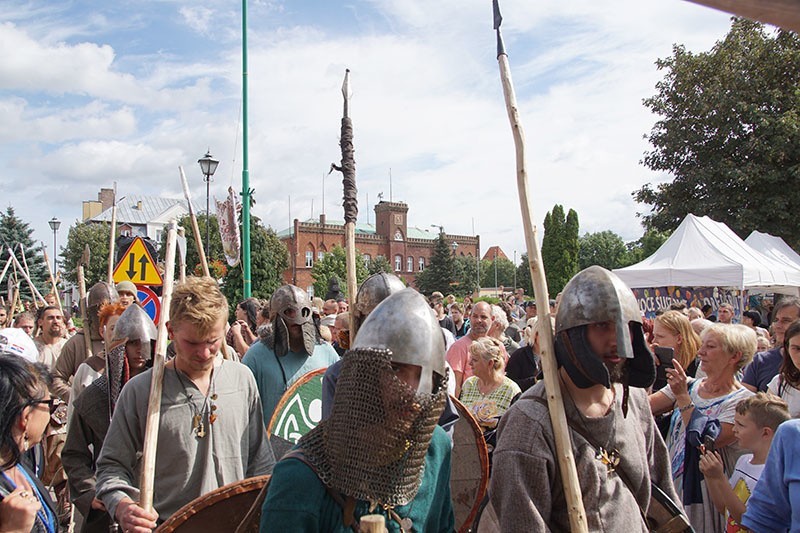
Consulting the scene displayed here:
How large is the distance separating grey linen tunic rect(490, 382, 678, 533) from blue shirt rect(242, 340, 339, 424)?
95.8 inches

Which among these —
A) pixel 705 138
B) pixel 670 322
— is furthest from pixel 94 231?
pixel 670 322

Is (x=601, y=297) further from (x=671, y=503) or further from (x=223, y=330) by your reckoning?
(x=223, y=330)

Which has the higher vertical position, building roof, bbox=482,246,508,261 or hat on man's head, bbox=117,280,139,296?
building roof, bbox=482,246,508,261

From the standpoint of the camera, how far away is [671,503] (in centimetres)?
268

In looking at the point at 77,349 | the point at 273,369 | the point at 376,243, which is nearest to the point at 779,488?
the point at 273,369

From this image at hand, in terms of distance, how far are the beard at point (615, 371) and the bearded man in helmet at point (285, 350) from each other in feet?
8.29

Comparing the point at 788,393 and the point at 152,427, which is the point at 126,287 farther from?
the point at 788,393

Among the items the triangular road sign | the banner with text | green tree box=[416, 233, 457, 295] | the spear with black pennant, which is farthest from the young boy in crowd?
green tree box=[416, 233, 457, 295]

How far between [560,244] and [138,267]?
63.0 metres

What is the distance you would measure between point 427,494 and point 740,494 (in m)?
2.38

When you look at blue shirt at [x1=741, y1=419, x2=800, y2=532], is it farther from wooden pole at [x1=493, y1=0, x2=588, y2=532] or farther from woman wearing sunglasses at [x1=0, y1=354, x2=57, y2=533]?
woman wearing sunglasses at [x1=0, y1=354, x2=57, y2=533]

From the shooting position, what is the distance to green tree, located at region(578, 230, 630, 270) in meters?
94.8

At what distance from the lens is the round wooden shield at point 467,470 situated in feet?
11.2

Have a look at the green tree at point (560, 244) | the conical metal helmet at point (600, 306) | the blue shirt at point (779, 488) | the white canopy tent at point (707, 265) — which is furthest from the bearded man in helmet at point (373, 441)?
the green tree at point (560, 244)
